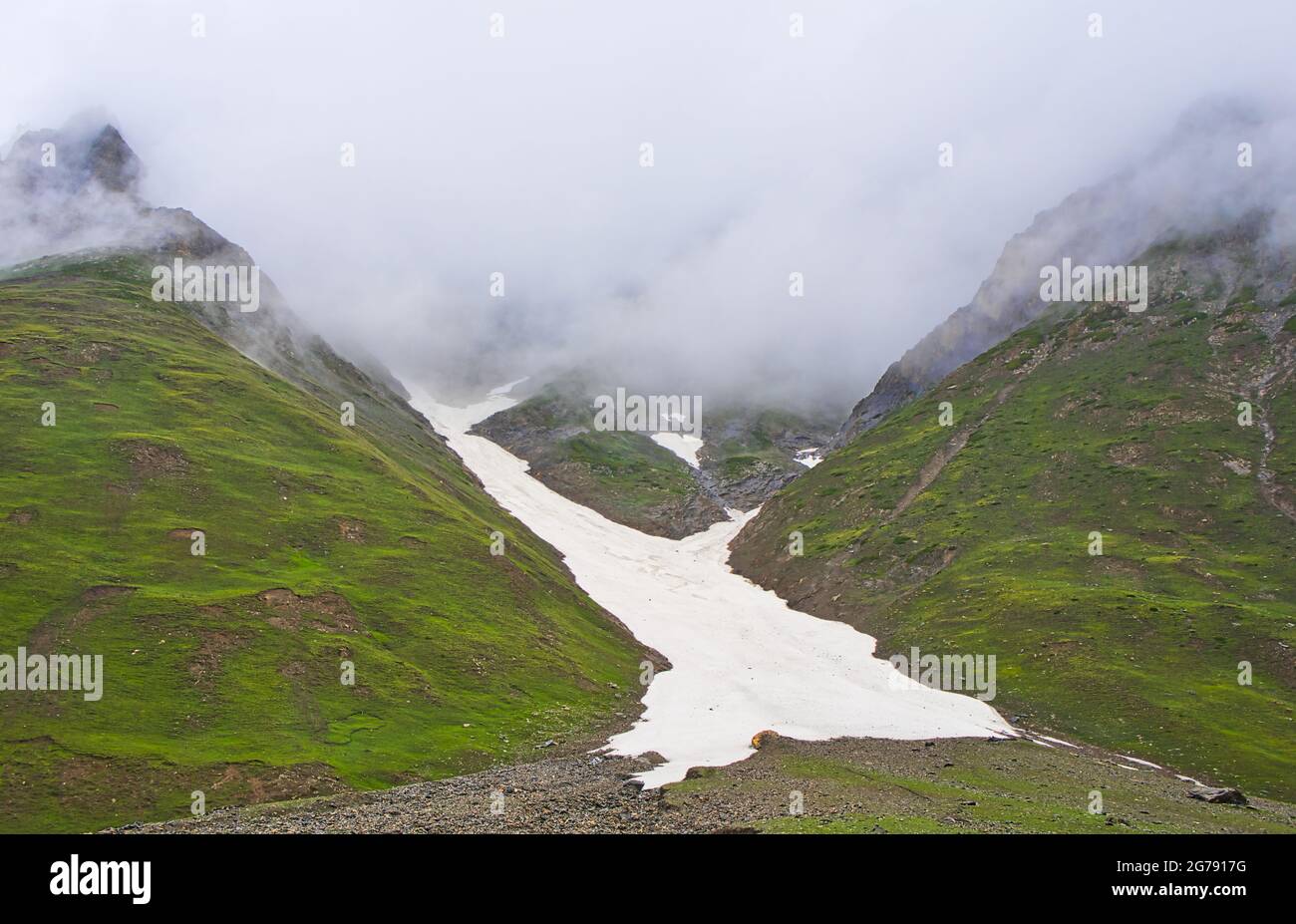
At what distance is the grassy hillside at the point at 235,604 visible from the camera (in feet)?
176

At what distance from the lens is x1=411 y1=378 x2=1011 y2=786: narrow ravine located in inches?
2990

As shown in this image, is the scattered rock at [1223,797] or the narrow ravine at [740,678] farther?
the narrow ravine at [740,678]

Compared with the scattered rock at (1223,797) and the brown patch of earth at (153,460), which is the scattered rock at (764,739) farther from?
the brown patch of earth at (153,460)

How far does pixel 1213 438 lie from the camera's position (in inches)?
5384

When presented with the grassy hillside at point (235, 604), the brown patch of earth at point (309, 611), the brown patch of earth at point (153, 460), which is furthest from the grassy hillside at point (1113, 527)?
the brown patch of earth at point (153, 460)

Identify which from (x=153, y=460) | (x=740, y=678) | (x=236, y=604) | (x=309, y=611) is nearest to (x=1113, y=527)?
(x=740, y=678)

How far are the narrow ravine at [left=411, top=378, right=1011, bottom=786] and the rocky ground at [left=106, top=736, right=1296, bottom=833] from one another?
6.30m

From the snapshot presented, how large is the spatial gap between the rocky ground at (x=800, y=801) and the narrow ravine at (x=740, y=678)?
20.7 ft

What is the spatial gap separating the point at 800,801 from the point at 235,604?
53.7 m

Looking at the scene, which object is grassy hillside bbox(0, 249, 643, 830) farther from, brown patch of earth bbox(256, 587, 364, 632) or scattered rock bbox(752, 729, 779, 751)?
scattered rock bbox(752, 729, 779, 751)

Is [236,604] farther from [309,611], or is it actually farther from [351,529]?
[351,529]

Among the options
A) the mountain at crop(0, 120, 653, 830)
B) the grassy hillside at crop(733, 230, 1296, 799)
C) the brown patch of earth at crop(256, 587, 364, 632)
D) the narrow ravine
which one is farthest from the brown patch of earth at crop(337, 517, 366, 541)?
the grassy hillside at crop(733, 230, 1296, 799)

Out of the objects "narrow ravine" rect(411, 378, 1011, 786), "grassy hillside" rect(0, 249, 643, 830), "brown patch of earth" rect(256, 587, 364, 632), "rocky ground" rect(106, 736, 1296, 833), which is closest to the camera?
"rocky ground" rect(106, 736, 1296, 833)
